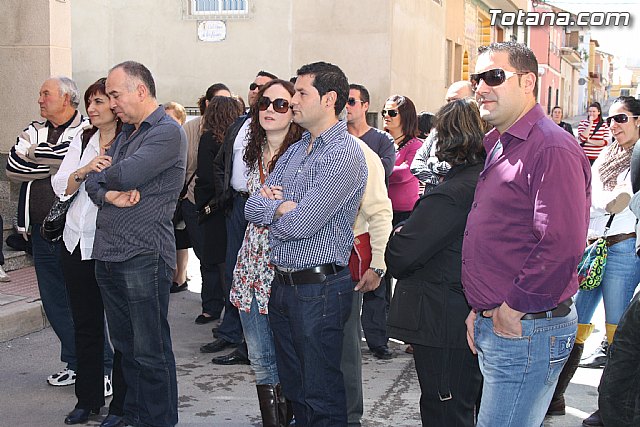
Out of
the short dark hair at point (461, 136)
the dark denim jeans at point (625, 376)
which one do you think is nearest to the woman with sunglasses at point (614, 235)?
the short dark hair at point (461, 136)

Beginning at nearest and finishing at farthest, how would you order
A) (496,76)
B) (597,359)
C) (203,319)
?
(496,76) < (597,359) < (203,319)

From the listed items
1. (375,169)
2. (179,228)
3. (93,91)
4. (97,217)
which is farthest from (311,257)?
(179,228)

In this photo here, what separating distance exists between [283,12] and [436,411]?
45.3 ft

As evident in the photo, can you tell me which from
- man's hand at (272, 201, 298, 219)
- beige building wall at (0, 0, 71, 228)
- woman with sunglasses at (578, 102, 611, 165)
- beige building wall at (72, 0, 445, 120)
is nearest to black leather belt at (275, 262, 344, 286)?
man's hand at (272, 201, 298, 219)

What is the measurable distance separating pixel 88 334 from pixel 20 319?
7.45ft

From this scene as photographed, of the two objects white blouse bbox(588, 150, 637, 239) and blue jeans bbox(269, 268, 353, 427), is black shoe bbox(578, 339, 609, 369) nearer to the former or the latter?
white blouse bbox(588, 150, 637, 239)

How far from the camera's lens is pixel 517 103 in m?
3.31

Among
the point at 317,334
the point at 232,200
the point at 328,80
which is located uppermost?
the point at 328,80

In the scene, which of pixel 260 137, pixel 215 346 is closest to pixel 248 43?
pixel 215 346

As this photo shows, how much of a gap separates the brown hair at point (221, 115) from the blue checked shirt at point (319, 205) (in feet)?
9.24

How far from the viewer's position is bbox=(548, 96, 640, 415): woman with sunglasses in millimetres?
5613

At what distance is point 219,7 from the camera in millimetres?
17219

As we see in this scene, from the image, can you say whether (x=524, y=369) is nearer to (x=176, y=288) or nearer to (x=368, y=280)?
(x=368, y=280)

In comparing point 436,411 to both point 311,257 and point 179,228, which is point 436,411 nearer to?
point 311,257
